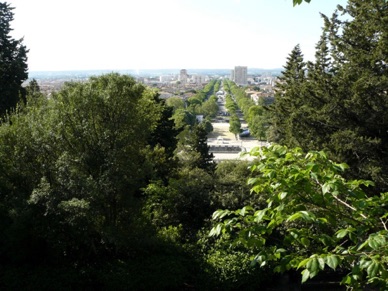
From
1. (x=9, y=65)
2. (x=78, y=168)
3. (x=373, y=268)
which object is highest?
(x=9, y=65)

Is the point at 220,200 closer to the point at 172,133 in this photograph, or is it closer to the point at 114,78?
the point at 114,78

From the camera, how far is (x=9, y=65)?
1800cm

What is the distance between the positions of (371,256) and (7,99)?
18.6 m

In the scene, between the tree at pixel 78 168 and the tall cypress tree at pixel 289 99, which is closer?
the tree at pixel 78 168

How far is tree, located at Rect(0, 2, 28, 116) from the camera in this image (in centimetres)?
1748

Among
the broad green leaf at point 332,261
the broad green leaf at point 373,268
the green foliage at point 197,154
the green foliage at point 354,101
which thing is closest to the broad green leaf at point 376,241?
the broad green leaf at point 373,268

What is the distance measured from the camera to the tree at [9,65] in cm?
1748

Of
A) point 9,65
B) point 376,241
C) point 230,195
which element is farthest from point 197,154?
point 376,241

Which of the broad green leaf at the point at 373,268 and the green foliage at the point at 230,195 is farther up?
the broad green leaf at the point at 373,268

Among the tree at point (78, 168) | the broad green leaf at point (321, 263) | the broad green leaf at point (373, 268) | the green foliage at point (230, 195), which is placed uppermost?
the broad green leaf at point (321, 263)

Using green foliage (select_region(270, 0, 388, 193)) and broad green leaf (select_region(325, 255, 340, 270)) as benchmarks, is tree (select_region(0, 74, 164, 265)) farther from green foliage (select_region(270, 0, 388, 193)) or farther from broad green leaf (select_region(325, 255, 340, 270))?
broad green leaf (select_region(325, 255, 340, 270))

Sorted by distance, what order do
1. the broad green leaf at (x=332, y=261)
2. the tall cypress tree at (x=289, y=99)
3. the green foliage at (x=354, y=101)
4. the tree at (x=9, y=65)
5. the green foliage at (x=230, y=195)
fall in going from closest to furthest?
1. the broad green leaf at (x=332, y=261)
2. the green foliage at (x=354, y=101)
3. the green foliage at (x=230, y=195)
4. the tall cypress tree at (x=289, y=99)
5. the tree at (x=9, y=65)

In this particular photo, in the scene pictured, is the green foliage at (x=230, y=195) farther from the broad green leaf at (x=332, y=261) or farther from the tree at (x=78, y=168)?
the broad green leaf at (x=332, y=261)

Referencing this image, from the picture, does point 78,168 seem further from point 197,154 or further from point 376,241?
point 197,154
